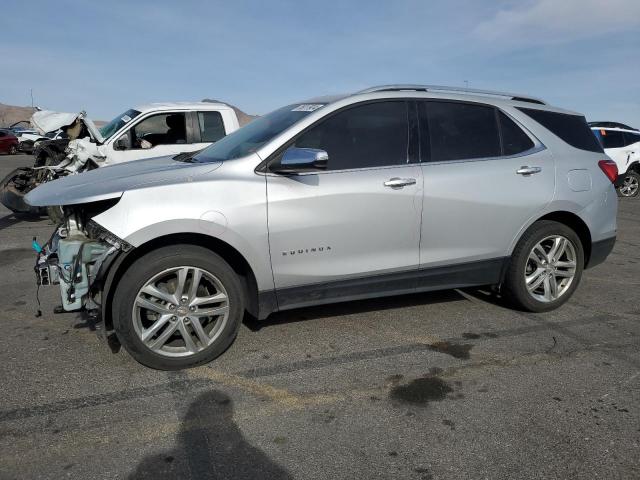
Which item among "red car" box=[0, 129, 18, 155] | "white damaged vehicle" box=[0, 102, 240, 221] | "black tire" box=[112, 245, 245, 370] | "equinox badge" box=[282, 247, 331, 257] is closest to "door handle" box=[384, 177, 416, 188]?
"equinox badge" box=[282, 247, 331, 257]

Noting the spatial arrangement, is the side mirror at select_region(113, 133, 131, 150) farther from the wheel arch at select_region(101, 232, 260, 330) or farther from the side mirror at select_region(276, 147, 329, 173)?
the side mirror at select_region(276, 147, 329, 173)

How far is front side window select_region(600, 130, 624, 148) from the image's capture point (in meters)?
13.5

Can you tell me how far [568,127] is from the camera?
4613 millimetres

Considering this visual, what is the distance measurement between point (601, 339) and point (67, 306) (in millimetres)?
3974

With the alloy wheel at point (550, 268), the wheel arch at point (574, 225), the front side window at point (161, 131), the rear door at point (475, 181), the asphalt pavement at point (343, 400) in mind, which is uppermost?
the front side window at point (161, 131)

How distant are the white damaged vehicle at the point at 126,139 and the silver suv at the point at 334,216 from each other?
460 centimetres

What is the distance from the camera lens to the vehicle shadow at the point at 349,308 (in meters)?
4.28

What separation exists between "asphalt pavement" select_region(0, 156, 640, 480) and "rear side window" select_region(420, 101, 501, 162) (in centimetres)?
142

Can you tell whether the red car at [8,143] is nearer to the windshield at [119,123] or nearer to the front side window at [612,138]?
the windshield at [119,123]

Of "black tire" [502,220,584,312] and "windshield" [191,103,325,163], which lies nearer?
"windshield" [191,103,325,163]

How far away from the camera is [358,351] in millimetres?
3754

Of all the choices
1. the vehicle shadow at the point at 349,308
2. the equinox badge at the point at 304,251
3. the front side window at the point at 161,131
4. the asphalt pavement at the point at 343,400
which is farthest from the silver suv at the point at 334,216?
the front side window at the point at 161,131

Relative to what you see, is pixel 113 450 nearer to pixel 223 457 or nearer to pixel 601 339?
pixel 223 457

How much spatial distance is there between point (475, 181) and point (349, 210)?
1.13 metres
